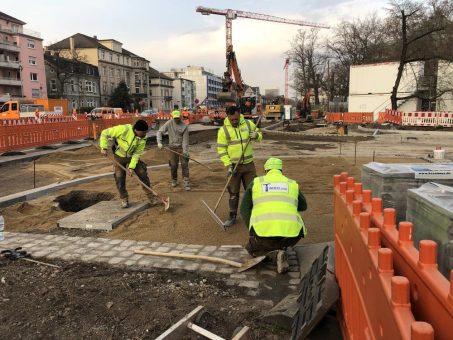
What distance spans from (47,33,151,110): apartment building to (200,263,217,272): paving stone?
6913cm

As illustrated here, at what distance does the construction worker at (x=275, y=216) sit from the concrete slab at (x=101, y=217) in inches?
106

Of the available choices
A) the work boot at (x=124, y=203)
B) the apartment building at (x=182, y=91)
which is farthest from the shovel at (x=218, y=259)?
the apartment building at (x=182, y=91)

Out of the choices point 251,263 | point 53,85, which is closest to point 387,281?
point 251,263

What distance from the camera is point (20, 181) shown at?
10.5 meters

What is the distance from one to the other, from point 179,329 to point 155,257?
5.96 feet

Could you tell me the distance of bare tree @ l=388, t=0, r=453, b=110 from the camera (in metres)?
30.8

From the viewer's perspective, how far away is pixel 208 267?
4.61 m

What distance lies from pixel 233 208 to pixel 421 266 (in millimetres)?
4805

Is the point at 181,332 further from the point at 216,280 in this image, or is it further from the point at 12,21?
the point at 12,21

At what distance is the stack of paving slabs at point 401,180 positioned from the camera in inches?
107

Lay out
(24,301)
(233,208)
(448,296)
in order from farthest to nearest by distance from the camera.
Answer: (233,208) → (24,301) → (448,296)

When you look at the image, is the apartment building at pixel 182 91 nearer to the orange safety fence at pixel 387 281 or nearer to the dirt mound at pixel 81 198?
the dirt mound at pixel 81 198

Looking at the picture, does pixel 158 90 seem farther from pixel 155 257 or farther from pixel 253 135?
pixel 155 257

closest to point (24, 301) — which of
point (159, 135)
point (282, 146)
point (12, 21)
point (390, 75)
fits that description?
point (159, 135)
